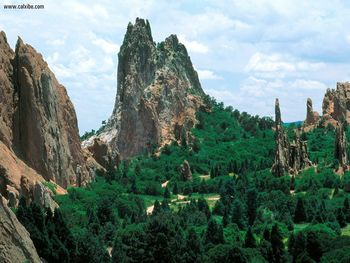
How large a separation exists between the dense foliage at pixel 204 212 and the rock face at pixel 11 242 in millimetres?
11283

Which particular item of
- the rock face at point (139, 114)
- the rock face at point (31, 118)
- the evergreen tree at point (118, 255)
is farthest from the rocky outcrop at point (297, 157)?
the evergreen tree at point (118, 255)

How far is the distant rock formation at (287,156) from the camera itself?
156250mm

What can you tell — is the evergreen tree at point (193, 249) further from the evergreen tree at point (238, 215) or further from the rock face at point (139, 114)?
the rock face at point (139, 114)

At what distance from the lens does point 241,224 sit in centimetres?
11181

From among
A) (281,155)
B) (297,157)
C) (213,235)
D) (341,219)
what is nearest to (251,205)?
(341,219)

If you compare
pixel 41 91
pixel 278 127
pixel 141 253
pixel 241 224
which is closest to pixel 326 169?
pixel 278 127

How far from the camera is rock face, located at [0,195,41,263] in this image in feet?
167

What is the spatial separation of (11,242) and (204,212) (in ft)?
230

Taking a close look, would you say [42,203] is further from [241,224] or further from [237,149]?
[237,149]

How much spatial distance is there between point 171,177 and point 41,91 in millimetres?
55162

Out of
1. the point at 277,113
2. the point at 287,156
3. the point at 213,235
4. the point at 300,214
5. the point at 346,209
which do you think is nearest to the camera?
the point at 213,235

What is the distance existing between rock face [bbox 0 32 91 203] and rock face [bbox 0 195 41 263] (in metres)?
54.4

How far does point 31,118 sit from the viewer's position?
11444 centimetres

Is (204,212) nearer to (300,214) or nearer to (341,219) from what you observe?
(300,214)
